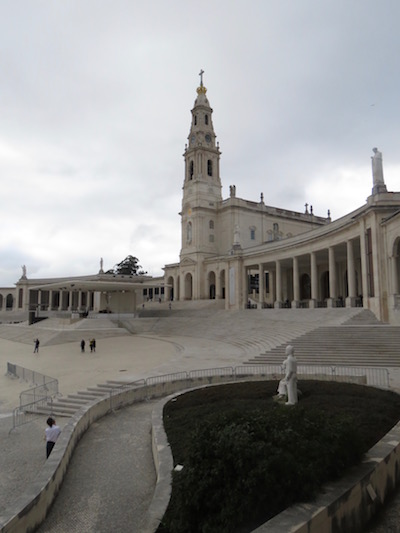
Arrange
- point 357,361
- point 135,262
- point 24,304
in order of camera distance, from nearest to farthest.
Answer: point 357,361 → point 24,304 → point 135,262

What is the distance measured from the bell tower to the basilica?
16cm

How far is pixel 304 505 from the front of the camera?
4453mm

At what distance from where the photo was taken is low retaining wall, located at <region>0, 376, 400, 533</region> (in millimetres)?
4273

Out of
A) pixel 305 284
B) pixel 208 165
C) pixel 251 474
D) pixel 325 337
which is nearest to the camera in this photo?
pixel 251 474

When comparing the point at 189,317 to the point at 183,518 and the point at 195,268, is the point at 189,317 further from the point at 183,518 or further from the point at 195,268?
the point at 183,518

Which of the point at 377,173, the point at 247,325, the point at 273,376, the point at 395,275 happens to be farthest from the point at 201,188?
the point at 273,376

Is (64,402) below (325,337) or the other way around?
below

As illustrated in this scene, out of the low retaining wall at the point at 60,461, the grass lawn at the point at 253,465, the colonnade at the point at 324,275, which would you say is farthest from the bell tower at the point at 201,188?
the grass lawn at the point at 253,465

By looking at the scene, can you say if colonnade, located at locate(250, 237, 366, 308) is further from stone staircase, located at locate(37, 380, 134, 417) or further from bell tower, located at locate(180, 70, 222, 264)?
stone staircase, located at locate(37, 380, 134, 417)

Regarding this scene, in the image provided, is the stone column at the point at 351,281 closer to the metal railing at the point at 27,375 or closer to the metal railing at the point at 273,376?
the metal railing at the point at 273,376

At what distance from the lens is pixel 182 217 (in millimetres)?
64250

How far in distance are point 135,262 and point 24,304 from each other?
93.8 ft

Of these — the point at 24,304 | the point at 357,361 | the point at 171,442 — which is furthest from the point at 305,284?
the point at 24,304

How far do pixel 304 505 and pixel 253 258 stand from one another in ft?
132
